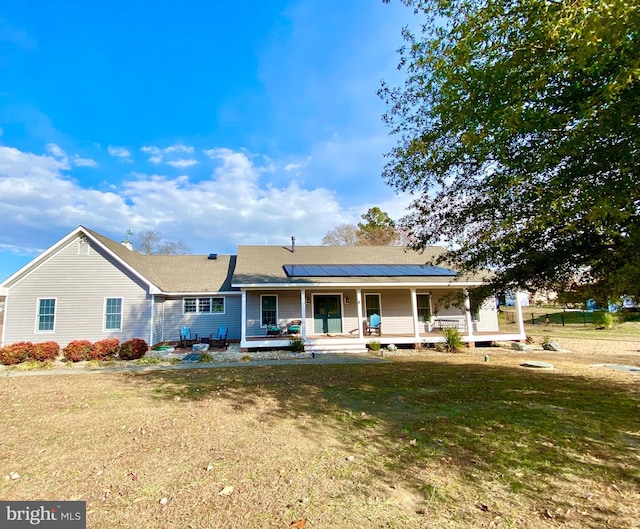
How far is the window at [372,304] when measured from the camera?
16.8 meters

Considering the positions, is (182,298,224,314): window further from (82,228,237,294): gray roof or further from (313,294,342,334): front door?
(313,294,342,334): front door

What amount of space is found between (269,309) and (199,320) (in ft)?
12.3

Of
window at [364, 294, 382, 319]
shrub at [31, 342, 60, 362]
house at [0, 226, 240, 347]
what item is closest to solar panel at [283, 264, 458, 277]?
window at [364, 294, 382, 319]

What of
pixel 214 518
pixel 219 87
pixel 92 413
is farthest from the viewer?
pixel 219 87

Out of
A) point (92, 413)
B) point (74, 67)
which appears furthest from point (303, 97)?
point (92, 413)

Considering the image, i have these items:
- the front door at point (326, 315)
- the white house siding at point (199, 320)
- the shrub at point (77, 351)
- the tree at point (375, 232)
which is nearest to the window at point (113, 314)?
the white house siding at point (199, 320)

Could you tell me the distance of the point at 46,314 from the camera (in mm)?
14602

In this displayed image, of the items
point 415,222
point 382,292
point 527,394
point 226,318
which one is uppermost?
point 415,222

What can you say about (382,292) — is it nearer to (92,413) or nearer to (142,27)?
(92,413)

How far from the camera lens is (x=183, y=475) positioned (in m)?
3.54

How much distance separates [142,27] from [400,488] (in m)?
14.5

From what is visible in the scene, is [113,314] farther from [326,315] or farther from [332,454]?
[332,454]

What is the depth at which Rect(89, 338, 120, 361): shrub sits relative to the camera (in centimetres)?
1253

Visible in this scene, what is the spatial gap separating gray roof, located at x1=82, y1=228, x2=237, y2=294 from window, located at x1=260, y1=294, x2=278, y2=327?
209 centimetres
